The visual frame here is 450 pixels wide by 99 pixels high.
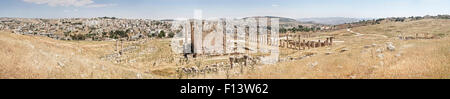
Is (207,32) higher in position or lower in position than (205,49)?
higher

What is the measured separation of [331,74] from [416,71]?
3468mm

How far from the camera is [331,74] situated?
12.3 m

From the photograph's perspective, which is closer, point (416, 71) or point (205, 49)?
point (416, 71)

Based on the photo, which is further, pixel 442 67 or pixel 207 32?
pixel 207 32
